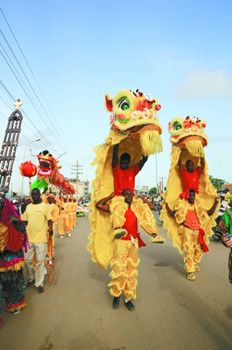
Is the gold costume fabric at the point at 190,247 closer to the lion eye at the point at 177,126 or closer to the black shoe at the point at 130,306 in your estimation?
the black shoe at the point at 130,306

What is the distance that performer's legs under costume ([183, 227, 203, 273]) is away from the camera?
4.65 m

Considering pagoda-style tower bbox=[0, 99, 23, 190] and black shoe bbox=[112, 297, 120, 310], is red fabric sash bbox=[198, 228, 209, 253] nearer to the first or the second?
black shoe bbox=[112, 297, 120, 310]

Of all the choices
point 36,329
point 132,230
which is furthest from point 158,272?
point 36,329

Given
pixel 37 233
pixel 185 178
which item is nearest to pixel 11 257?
pixel 37 233

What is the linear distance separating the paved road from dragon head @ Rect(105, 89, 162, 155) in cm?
222

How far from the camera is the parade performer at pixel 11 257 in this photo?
3104mm

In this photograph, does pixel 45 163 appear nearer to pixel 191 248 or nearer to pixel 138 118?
pixel 138 118

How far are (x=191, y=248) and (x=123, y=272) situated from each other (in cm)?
→ 190

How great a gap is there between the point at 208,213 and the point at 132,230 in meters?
2.46

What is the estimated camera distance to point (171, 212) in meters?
5.29

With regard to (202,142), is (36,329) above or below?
below

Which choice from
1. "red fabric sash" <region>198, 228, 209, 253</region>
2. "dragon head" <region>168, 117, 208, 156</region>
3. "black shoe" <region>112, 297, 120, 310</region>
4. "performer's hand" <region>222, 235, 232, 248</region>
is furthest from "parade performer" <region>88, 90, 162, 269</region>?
"red fabric sash" <region>198, 228, 209, 253</region>

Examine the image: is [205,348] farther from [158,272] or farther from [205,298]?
[158,272]

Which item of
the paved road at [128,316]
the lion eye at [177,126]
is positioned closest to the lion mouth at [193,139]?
the lion eye at [177,126]
